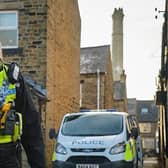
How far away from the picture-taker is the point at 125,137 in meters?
14.2

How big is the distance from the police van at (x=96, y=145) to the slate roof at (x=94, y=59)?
20.0 metres

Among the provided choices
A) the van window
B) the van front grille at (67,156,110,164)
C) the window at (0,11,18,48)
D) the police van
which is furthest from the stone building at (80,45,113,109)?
the van front grille at (67,156,110,164)

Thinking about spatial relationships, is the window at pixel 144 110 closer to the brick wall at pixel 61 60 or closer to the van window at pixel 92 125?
the brick wall at pixel 61 60

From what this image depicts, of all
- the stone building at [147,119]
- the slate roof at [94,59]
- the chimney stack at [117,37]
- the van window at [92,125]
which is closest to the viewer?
the van window at [92,125]

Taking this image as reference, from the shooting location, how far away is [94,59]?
36969 millimetres

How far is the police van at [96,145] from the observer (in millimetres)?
13867

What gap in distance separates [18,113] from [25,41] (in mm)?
15536

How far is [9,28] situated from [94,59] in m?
18.7

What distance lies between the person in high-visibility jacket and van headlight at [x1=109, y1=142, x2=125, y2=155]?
1101cm

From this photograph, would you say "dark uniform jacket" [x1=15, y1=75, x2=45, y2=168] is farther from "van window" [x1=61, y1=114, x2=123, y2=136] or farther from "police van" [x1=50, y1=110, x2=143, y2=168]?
"van window" [x1=61, y1=114, x2=123, y2=136]

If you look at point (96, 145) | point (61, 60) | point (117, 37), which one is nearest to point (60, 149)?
point (96, 145)

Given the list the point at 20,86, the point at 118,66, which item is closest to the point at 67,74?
the point at 20,86

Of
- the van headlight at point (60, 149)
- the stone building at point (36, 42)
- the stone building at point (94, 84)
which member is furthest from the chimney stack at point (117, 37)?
the van headlight at point (60, 149)

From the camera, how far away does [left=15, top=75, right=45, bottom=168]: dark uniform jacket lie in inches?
117
